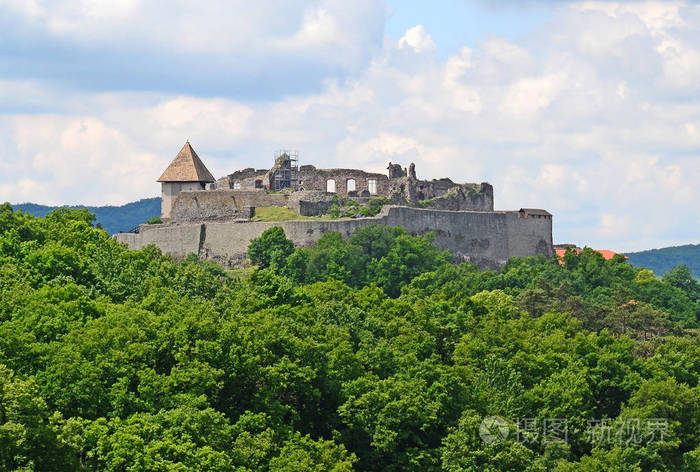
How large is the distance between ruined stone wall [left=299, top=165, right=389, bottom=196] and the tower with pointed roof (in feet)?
19.4

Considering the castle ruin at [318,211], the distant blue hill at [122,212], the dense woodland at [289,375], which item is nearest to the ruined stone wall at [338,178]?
the castle ruin at [318,211]

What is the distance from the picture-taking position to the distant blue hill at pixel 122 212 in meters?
164

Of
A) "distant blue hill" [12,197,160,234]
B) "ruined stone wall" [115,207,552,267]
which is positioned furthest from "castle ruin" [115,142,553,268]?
"distant blue hill" [12,197,160,234]

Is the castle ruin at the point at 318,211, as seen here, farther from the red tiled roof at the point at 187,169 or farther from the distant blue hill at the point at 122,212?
the distant blue hill at the point at 122,212

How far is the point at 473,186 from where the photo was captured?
310 ft

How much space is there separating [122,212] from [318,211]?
3735 inches

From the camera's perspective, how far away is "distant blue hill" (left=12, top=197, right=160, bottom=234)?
538 ft

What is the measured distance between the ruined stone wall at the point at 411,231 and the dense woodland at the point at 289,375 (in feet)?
33.6

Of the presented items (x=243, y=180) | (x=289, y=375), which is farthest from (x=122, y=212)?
(x=289, y=375)

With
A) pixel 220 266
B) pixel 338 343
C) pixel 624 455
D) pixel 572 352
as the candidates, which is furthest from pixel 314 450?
pixel 220 266

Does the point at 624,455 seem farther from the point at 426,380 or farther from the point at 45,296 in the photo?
the point at 45,296

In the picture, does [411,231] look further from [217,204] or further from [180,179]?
[180,179]

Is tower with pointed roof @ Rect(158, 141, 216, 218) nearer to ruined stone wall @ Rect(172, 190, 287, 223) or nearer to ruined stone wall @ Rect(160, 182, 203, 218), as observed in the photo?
ruined stone wall @ Rect(160, 182, 203, 218)

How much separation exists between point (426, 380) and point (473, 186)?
146 feet
